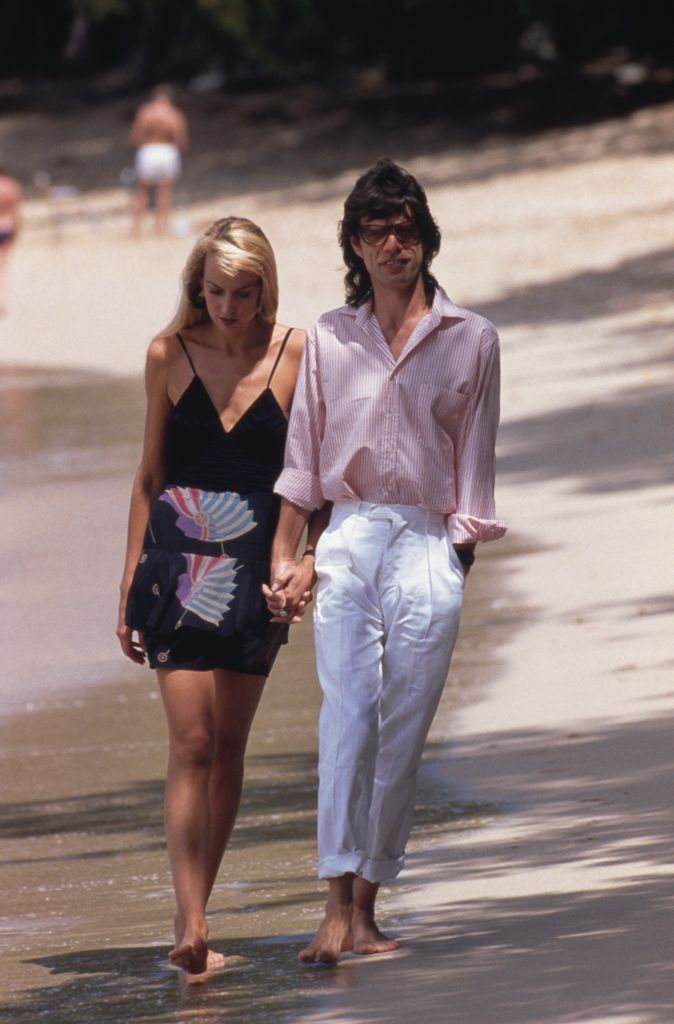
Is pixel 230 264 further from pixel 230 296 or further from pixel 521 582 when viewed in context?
pixel 521 582

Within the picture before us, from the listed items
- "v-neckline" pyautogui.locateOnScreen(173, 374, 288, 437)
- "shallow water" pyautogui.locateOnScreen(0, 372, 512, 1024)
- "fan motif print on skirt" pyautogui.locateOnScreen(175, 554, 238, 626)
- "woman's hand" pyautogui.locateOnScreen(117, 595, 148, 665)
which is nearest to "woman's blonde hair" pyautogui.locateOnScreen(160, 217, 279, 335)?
"v-neckline" pyautogui.locateOnScreen(173, 374, 288, 437)

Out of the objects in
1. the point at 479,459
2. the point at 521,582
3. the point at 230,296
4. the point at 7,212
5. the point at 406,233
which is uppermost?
the point at 7,212

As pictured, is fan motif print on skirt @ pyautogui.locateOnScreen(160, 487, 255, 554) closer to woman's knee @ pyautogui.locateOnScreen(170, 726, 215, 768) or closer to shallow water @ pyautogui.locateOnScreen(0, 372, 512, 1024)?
woman's knee @ pyautogui.locateOnScreen(170, 726, 215, 768)

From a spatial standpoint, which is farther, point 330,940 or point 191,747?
point 191,747

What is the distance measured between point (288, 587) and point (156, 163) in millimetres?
26802

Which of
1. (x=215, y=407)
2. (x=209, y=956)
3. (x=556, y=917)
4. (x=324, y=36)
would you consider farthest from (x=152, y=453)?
(x=324, y=36)

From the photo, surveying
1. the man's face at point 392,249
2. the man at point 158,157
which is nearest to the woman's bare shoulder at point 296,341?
the man's face at point 392,249

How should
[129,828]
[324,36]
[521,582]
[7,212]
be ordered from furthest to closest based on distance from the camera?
[324,36], [7,212], [521,582], [129,828]

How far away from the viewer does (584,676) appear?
8.98 m

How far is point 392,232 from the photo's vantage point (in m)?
5.55

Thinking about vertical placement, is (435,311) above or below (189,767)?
above

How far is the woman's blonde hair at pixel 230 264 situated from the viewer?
18.7 ft

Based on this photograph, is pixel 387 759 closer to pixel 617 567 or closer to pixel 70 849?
pixel 70 849

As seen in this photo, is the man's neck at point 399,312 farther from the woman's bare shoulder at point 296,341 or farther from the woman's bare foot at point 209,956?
the woman's bare foot at point 209,956
